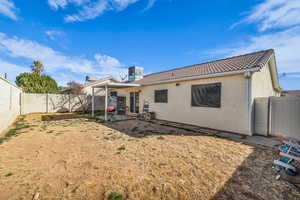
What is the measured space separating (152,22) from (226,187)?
9.63 meters

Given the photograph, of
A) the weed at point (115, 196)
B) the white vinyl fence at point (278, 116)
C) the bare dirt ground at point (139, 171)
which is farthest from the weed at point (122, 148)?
the white vinyl fence at point (278, 116)

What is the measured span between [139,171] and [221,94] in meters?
5.11

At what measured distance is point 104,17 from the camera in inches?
340

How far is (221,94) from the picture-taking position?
5883mm

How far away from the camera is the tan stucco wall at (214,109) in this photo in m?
5.36

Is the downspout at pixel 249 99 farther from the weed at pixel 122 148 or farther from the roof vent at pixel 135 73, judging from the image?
the roof vent at pixel 135 73

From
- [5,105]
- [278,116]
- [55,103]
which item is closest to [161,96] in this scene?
[278,116]

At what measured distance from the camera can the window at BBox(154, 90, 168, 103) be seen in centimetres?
857

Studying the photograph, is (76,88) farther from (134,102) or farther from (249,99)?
(249,99)

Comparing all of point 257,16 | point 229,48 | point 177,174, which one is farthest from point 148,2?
A: point 177,174

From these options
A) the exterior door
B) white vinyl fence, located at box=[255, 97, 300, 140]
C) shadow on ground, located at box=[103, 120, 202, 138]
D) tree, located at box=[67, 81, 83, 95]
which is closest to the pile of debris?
white vinyl fence, located at box=[255, 97, 300, 140]

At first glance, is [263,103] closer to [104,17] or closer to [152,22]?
[152,22]

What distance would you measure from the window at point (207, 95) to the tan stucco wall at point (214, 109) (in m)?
0.18

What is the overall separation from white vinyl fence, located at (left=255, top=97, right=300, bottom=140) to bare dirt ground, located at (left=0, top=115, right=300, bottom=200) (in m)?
1.67
